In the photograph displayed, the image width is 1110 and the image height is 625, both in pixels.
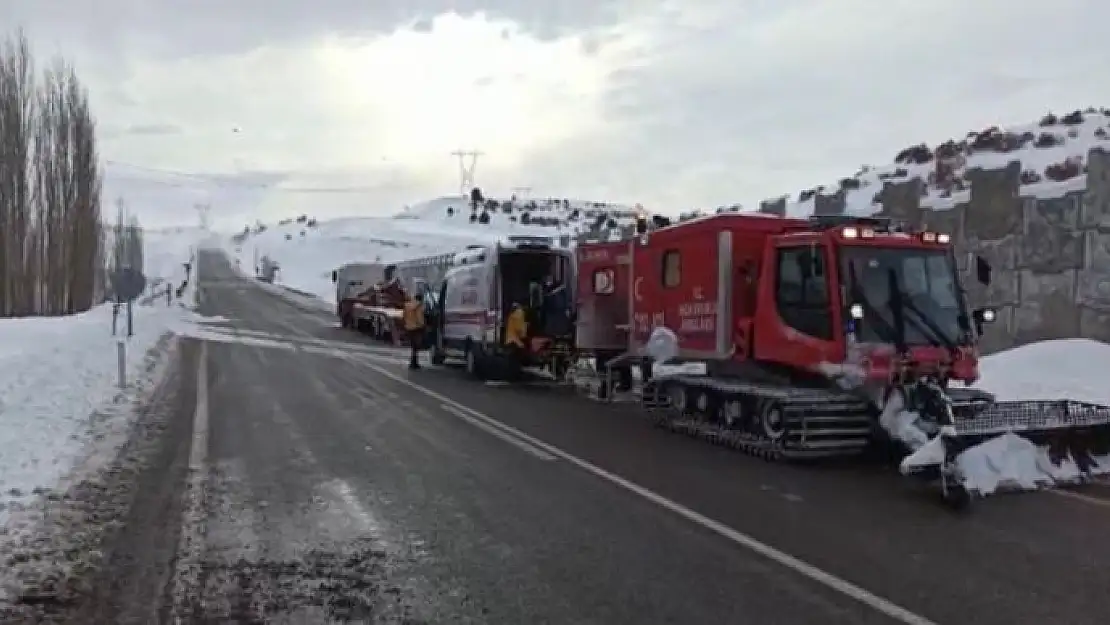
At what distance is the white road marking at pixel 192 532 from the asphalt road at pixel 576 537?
1.1 inches

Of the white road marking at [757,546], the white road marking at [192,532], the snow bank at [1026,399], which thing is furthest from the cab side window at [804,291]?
the white road marking at [192,532]

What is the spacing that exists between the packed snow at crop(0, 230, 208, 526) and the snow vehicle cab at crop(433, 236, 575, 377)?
7.13m

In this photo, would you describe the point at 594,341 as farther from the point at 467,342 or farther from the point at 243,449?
the point at 243,449

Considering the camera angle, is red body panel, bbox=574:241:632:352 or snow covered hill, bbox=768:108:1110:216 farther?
snow covered hill, bbox=768:108:1110:216

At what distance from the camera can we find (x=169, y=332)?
38375 mm

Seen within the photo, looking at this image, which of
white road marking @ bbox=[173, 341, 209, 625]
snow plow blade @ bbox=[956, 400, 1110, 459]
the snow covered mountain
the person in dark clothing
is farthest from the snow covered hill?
the snow covered mountain

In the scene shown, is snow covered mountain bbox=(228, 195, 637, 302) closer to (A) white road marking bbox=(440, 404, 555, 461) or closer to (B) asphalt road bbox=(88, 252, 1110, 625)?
(A) white road marking bbox=(440, 404, 555, 461)

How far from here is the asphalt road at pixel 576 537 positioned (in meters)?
6.41

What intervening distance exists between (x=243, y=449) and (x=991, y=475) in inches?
321

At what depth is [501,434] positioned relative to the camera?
1398 centimetres

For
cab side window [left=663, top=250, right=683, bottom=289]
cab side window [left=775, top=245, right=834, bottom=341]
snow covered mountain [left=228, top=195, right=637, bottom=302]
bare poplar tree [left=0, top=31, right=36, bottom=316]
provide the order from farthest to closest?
snow covered mountain [left=228, top=195, right=637, bottom=302], bare poplar tree [left=0, top=31, right=36, bottom=316], cab side window [left=663, top=250, right=683, bottom=289], cab side window [left=775, top=245, right=834, bottom=341]

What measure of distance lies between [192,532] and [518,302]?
15.2 m

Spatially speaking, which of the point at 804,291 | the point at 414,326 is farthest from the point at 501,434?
the point at 414,326

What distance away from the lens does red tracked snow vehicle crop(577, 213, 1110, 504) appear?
435 inches
